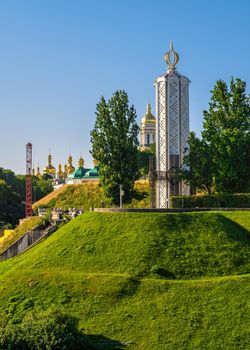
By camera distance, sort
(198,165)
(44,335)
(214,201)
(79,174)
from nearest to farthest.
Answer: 1. (44,335)
2. (214,201)
3. (198,165)
4. (79,174)

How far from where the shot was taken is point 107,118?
2160 inches

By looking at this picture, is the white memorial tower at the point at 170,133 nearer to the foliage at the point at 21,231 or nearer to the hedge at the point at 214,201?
the hedge at the point at 214,201

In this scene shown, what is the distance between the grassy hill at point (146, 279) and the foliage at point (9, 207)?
48368 mm

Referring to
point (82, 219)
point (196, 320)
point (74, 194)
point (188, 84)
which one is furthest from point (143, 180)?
point (196, 320)

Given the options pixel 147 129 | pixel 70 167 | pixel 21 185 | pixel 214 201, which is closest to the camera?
pixel 214 201

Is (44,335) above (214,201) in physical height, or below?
below

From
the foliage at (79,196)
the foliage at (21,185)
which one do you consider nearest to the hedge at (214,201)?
the foliage at (79,196)

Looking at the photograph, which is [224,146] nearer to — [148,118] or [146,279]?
[146,279]

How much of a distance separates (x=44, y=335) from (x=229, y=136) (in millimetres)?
28845

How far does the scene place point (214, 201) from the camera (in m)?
46.1

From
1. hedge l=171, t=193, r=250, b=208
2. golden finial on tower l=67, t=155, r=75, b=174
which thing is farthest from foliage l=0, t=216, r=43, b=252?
golden finial on tower l=67, t=155, r=75, b=174

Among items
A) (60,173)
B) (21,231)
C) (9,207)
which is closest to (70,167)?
(60,173)

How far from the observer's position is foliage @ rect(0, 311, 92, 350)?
2423cm

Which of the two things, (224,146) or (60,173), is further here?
(60,173)
